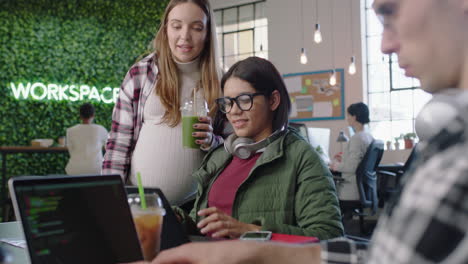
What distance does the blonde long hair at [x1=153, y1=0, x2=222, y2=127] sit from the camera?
73.6 inches

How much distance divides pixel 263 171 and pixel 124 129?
607mm

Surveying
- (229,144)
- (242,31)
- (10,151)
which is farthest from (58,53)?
(229,144)

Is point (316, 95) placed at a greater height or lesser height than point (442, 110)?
greater

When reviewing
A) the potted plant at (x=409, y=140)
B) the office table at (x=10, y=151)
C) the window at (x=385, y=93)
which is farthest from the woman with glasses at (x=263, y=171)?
the window at (x=385, y=93)

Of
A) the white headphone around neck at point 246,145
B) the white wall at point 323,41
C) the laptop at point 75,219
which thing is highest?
the white wall at point 323,41

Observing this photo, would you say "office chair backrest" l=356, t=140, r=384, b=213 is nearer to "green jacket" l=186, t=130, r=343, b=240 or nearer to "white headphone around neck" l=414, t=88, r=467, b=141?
"green jacket" l=186, t=130, r=343, b=240

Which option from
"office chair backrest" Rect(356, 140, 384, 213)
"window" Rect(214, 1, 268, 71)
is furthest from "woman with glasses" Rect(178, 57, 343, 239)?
"window" Rect(214, 1, 268, 71)

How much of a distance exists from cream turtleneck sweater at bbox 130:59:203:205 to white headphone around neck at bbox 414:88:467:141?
1.44m

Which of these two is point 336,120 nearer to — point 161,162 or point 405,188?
point 161,162

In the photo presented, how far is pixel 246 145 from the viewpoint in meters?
1.73

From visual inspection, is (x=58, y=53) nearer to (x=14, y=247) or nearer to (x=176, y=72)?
(x=176, y=72)

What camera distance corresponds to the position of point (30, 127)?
7.04m

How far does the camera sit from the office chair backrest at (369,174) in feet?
16.1

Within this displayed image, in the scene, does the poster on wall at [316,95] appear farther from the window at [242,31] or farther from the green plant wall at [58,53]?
the green plant wall at [58,53]
